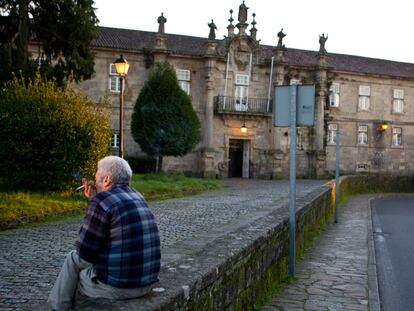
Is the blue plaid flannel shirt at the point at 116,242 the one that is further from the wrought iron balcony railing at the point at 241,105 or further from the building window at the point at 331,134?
the building window at the point at 331,134

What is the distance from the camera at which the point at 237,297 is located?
500 centimetres

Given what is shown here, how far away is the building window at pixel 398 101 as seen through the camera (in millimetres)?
41141

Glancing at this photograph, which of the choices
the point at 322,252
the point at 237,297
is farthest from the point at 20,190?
the point at 237,297

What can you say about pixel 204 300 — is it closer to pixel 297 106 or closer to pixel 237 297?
pixel 237 297

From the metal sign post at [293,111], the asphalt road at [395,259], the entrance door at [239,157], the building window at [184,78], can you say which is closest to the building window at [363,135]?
the entrance door at [239,157]

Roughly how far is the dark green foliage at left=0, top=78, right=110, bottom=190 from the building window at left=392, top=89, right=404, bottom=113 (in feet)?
105

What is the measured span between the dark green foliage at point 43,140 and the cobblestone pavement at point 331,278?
7073 millimetres

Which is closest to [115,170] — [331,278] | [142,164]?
[331,278]

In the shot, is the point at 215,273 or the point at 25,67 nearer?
the point at 215,273

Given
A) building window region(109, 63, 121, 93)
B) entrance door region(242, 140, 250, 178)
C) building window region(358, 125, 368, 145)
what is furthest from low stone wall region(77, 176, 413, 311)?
building window region(358, 125, 368, 145)

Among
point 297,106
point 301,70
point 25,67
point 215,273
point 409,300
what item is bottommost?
point 409,300

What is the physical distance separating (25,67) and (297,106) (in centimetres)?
1397

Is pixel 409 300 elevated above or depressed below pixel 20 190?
below

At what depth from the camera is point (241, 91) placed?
36156 millimetres
